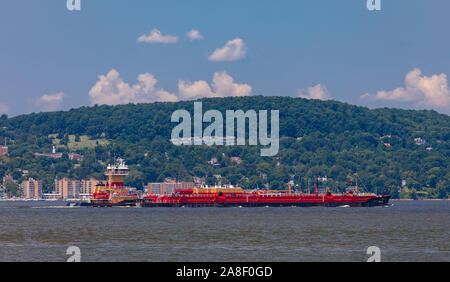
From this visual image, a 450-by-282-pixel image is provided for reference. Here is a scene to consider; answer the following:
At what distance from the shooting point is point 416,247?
77625 mm

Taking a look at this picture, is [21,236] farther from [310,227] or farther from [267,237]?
[310,227]

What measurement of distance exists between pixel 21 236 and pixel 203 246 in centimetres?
2832
